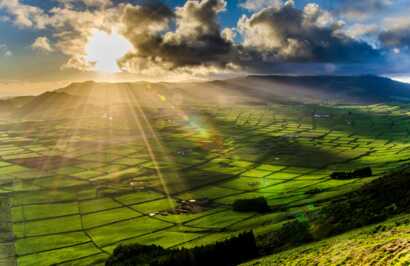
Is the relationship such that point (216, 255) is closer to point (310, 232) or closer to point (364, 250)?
point (310, 232)

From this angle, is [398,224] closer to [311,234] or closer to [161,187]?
[311,234]

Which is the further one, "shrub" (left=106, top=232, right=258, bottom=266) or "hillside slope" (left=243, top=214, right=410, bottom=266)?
"shrub" (left=106, top=232, right=258, bottom=266)

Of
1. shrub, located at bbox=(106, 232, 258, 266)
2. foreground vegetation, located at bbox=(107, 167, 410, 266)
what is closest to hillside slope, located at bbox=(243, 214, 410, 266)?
foreground vegetation, located at bbox=(107, 167, 410, 266)

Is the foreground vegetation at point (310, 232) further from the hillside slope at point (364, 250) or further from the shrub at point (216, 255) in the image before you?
the hillside slope at point (364, 250)

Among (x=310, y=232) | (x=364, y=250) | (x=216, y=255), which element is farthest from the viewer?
(x=216, y=255)

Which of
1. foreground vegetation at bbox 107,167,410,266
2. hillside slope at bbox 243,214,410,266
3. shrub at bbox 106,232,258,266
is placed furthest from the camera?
shrub at bbox 106,232,258,266

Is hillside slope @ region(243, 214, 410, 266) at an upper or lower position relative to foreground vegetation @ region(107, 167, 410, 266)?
upper

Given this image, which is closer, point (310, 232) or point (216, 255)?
point (310, 232)

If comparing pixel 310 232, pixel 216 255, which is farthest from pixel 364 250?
pixel 216 255

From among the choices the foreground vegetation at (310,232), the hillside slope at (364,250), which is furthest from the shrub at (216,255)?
the hillside slope at (364,250)

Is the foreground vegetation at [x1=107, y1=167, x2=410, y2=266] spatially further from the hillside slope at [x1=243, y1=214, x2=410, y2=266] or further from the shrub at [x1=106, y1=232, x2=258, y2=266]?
the hillside slope at [x1=243, y1=214, x2=410, y2=266]

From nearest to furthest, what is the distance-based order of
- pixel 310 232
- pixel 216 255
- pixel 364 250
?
pixel 364 250, pixel 310 232, pixel 216 255

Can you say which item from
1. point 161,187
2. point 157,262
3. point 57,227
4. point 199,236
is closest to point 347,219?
point 157,262
